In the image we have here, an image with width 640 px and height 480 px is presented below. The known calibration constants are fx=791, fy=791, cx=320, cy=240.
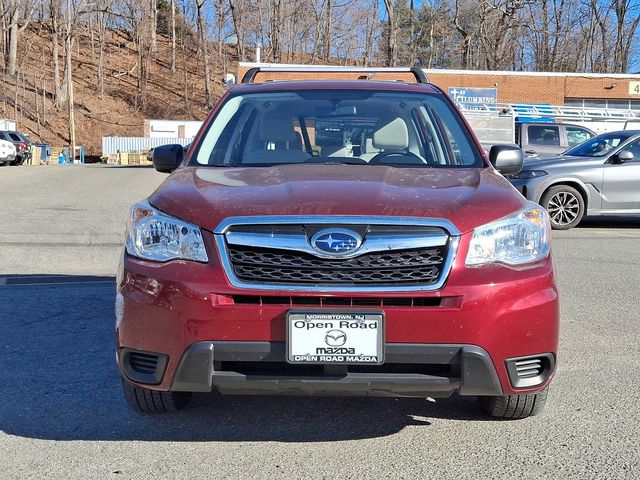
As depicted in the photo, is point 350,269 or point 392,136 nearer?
point 350,269

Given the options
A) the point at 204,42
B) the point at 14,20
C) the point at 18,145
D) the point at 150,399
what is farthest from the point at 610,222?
the point at 14,20

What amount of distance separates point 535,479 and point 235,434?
1.39 metres

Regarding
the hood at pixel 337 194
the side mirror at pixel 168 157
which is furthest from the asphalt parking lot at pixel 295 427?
the side mirror at pixel 168 157

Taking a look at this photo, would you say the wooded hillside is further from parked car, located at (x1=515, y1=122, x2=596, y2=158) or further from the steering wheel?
the steering wheel

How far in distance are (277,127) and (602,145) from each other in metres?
9.05

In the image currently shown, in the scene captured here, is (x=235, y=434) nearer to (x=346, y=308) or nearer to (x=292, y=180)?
(x=346, y=308)

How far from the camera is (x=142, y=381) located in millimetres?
3432

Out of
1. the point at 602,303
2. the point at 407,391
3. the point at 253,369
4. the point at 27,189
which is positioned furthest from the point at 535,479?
the point at 27,189

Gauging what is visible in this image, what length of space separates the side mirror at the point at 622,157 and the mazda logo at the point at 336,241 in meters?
9.89

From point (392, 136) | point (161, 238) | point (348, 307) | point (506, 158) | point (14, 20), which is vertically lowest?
point (348, 307)

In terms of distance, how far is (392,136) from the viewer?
16.0ft

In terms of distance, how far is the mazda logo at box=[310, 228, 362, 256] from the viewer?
3242 mm

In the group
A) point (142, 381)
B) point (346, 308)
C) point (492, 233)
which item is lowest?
point (142, 381)

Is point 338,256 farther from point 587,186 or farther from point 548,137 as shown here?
point 548,137
